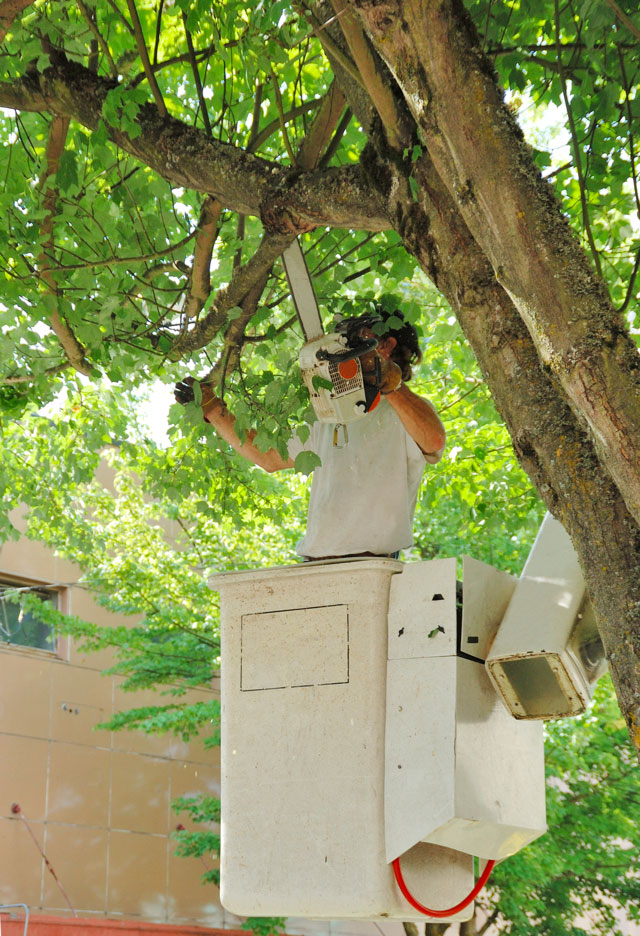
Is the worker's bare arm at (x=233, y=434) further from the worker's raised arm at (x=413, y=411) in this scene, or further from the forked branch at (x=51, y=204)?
the forked branch at (x=51, y=204)

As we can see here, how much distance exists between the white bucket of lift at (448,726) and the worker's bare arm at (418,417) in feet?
1.67

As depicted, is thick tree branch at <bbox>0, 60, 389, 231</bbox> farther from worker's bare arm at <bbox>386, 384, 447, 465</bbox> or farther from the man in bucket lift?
worker's bare arm at <bbox>386, 384, 447, 465</bbox>

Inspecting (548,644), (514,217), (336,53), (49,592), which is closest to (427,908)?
(548,644)

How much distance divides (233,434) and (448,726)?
1409 millimetres

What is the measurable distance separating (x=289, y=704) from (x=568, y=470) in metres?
1.38

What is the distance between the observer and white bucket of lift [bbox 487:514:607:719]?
2893 mm

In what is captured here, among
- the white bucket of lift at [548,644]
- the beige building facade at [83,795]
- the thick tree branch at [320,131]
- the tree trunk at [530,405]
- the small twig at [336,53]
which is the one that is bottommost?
the beige building facade at [83,795]

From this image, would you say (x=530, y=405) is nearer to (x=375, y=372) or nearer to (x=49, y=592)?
(x=375, y=372)

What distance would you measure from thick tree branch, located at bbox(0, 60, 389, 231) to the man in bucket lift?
0.43m

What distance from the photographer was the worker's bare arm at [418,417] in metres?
3.39

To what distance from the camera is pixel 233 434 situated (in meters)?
3.79

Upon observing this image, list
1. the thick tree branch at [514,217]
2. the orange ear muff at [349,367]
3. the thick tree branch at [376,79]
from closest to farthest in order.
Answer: the thick tree branch at [514,217] < the thick tree branch at [376,79] < the orange ear muff at [349,367]

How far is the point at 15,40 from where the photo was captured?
3445 millimetres

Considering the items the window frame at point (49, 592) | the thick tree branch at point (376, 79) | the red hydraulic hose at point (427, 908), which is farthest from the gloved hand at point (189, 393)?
the window frame at point (49, 592)
